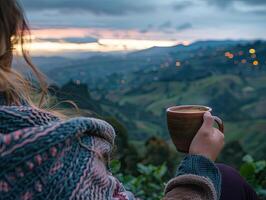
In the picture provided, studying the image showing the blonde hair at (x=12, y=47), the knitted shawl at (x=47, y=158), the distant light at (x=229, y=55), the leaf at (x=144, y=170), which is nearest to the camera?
the knitted shawl at (x=47, y=158)

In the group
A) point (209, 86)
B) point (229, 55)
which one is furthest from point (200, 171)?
point (209, 86)

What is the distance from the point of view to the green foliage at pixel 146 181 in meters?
3.08

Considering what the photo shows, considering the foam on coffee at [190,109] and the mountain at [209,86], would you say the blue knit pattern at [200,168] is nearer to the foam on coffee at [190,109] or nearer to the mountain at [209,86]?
the foam on coffee at [190,109]

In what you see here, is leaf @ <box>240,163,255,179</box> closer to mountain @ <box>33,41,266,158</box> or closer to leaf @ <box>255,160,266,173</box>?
leaf @ <box>255,160,266,173</box>

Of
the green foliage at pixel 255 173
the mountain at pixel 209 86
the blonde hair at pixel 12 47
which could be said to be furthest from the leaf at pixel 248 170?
the mountain at pixel 209 86

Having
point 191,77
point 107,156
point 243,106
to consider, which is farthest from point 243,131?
point 107,156

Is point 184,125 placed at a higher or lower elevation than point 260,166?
higher

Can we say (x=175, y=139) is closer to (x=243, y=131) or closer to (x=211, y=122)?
(x=211, y=122)

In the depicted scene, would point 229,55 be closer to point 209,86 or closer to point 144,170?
point 209,86

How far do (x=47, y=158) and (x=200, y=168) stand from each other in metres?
0.53

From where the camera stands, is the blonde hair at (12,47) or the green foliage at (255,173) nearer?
the blonde hair at (12,47)

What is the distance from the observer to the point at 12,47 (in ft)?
4.16

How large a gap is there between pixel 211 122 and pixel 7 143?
707 millimetres

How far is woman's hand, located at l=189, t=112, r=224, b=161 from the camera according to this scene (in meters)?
1.49
